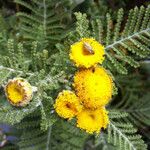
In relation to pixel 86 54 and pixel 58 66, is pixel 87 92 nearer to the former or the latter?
pixel 86 54

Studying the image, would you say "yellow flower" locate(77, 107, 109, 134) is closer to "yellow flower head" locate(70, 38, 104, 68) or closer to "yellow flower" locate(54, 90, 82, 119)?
"yellow flower" locate(54, 90, 82, 119)

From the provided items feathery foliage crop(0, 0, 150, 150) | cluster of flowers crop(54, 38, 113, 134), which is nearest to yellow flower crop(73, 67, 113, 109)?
cluster of flowers crop(54, 38, 113, 134)

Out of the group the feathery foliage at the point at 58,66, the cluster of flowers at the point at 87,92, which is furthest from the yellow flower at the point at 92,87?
the feathery foliage at the point at 58,66

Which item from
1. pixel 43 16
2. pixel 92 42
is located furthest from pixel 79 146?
pixel 92 42

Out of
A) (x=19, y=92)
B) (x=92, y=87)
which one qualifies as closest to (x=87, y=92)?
(x=92, y=87)

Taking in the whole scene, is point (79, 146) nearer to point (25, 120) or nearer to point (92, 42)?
point (25, 120)

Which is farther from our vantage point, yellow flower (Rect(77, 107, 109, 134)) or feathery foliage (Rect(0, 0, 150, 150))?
feathery foliage (Rect(0, 0, 150, 150))
